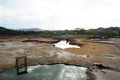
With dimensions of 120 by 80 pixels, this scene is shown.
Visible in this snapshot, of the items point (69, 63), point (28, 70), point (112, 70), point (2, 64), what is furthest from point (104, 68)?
point (2, 64)

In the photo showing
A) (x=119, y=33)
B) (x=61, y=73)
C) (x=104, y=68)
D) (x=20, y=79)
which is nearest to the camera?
(x=20, y=79)

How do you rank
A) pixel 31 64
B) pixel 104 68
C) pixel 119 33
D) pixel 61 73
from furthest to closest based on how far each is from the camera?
pixel 119 33, pixel 31 64, pixel 104 68, pixel 61 73

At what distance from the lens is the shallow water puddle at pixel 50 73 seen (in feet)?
67.6

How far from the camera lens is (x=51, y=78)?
20500mm

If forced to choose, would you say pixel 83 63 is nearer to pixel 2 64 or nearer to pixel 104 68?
Answer: pixel 104 68

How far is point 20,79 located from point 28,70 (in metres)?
3.38

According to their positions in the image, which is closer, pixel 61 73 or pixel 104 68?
pixel 61 73

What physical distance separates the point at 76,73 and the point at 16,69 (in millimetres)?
9673

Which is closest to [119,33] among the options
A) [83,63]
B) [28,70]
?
[83,63]

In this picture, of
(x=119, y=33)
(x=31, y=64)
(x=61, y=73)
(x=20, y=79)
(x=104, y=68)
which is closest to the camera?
(x=20, y=79)

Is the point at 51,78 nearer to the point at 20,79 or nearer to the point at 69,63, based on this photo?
the point at 20,79

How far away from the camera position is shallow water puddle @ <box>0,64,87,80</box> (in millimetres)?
20609

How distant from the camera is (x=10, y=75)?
70.1 ft

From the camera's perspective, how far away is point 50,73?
2281 centimetres
